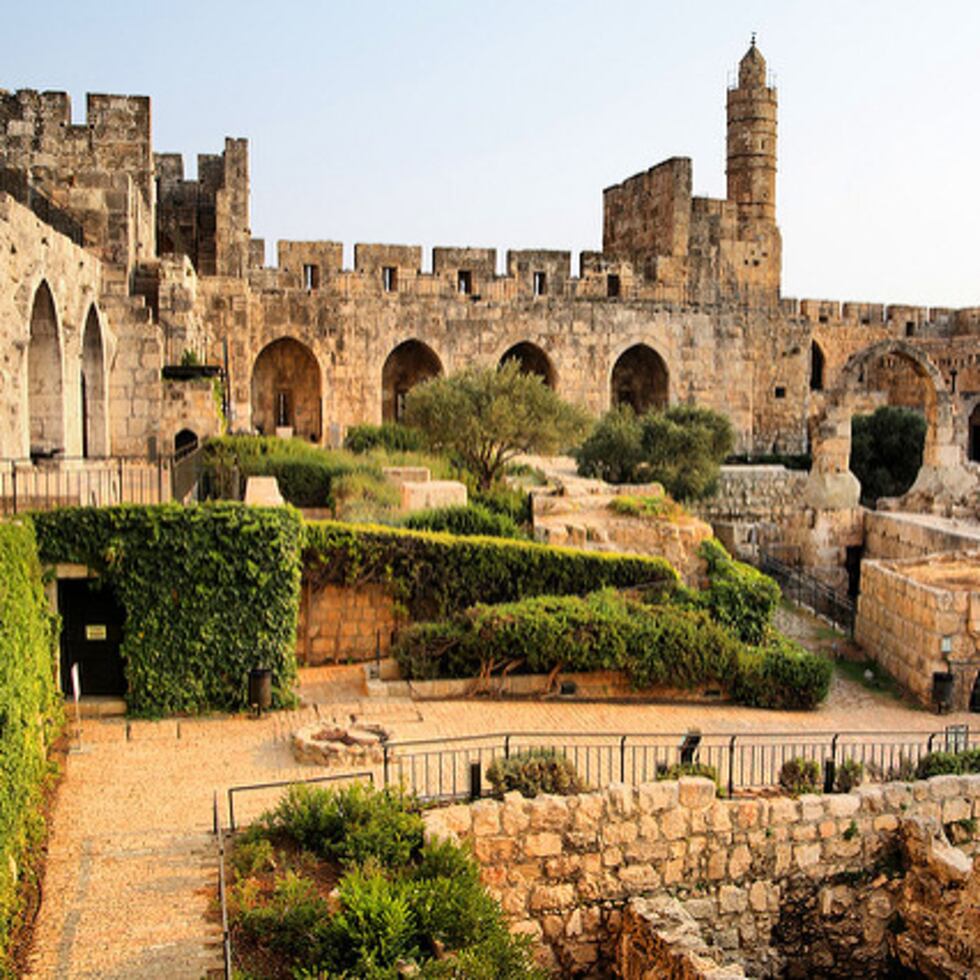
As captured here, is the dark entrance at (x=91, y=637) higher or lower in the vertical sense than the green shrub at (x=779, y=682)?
higher

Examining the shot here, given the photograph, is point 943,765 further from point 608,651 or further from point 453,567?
point 453,567

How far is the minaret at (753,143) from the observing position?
101 feet

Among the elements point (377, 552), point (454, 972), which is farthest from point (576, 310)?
point (454, 972)

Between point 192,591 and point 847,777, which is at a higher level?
point 192,591

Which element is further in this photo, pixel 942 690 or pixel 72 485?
pixel 942 690

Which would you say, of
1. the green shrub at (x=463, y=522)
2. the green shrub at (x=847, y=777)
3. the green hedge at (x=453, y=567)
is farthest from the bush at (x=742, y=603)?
the green shrub at (x=847, y=777)

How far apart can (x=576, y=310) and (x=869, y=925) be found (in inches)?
823

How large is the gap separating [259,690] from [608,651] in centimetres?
408

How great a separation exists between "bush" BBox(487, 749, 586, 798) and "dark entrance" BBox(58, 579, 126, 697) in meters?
4.71

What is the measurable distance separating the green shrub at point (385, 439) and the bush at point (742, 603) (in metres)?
8.80

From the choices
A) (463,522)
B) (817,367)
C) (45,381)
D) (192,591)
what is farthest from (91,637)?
(817,367)

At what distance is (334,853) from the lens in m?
7.77

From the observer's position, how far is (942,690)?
13.6 m

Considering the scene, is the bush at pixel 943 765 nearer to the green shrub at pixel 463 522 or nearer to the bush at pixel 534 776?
the bush at pixel 534 776
